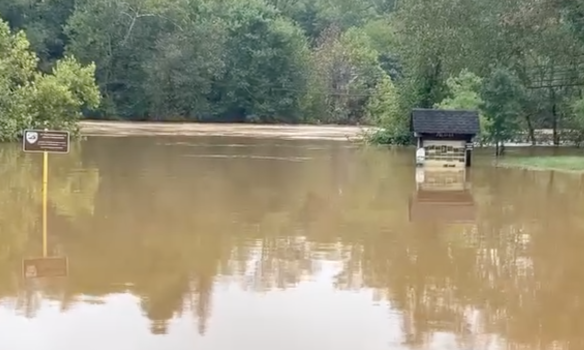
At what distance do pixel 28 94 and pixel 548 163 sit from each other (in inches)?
715

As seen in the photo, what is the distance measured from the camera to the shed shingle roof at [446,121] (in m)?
26.8

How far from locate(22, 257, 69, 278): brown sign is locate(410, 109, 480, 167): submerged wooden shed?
16734 millimetres

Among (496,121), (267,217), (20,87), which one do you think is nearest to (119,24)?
(20,87)

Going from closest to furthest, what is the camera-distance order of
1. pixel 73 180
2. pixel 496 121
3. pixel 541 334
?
pixel 541 334
pixel 73 180
pixel 496 121

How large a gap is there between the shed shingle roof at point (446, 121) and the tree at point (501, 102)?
334cm

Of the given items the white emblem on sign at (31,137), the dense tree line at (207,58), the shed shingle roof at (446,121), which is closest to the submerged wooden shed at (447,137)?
the shed shingle roof at (446,121)

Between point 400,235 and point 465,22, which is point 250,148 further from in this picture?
point 400,235

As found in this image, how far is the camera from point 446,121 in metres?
27.2

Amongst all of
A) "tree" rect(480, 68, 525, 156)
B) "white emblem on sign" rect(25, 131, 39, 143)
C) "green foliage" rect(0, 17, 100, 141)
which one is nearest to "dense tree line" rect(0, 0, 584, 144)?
"tree" rect(480, 68, 525, 156)

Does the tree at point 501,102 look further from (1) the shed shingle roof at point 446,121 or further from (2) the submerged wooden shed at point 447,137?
(2) the submerged wooden shed at point 447,137

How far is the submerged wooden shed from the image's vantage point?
1045 inches

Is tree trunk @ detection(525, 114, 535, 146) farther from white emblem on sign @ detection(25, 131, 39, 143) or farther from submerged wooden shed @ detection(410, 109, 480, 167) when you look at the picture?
white emblem on sign @ detection(25, 131, 39, 143)

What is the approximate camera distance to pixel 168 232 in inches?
534

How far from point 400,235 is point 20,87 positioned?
22298 mm
